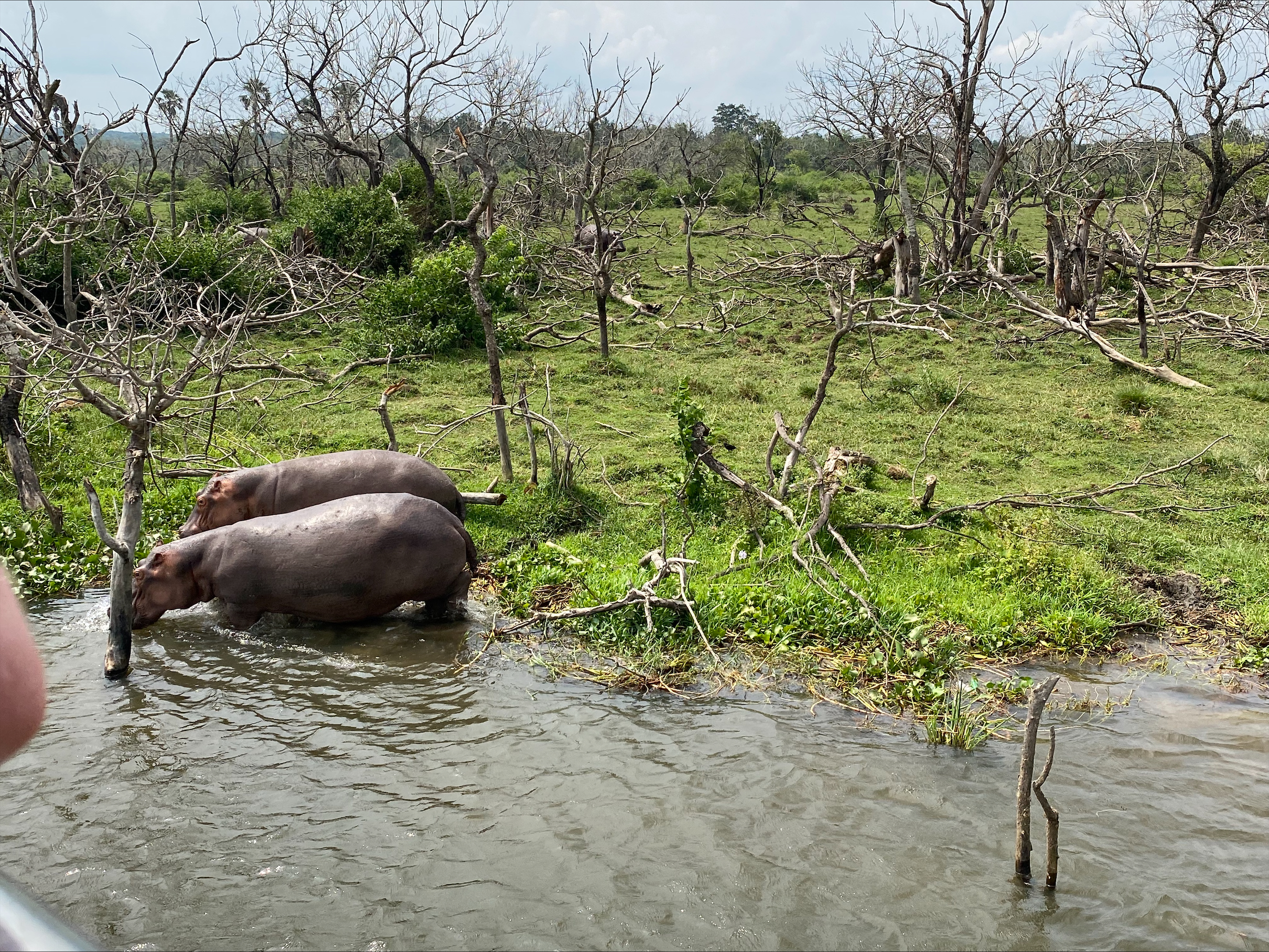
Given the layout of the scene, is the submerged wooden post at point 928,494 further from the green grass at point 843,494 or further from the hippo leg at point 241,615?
the hippo leg at point 241,615

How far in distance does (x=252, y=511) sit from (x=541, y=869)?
4.61m

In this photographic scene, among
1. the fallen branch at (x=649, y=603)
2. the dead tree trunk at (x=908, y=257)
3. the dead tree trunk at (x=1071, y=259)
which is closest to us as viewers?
the fallen branch at (x=649, y=603)

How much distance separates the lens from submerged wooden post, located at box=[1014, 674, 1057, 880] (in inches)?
163

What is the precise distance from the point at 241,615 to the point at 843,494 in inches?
196

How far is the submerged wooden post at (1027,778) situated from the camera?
4152mm

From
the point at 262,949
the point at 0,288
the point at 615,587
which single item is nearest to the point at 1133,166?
the point at 615,587

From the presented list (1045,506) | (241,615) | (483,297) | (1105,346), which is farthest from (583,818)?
(1105,346)

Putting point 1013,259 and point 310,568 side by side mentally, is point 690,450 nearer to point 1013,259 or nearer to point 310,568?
point 310,568

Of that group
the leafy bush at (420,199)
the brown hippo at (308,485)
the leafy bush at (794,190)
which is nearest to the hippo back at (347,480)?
the brown hippo at (308,485)

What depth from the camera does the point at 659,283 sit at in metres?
20.2

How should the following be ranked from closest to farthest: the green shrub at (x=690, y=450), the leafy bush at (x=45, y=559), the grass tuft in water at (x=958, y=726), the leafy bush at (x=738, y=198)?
the grass tuft in water at (x=958, y=726) → the leafy bush at (x=45, y=559) → the green shrub at (x=690, y=450) → the leafy bush at (x=738, y=198)

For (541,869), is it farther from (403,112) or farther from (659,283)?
(403,112)

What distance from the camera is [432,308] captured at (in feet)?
48.9

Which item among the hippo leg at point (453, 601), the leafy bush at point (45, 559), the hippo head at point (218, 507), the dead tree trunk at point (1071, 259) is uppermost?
the dead tree trunk at point (1071, 259)
